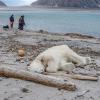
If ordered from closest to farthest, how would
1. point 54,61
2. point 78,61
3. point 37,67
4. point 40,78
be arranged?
point 40,78, point 37,67, point 54,61, point 78,61

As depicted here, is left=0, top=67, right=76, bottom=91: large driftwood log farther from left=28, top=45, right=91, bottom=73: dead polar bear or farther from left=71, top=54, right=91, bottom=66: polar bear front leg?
left=71, top=54, right=91, bottom=66: polar bear front leg

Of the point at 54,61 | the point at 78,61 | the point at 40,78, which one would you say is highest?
the point at 54,61

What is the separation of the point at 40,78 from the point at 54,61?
1540 mm

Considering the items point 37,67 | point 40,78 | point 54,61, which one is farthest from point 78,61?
point 40,78

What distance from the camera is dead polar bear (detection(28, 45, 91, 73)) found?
11.6 m

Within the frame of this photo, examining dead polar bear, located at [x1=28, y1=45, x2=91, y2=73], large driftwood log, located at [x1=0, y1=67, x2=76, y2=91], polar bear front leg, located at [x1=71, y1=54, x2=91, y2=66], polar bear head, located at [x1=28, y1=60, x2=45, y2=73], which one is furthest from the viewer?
polar bear front leg, located at [x1=71, y1=54, x2=91, y2=66]

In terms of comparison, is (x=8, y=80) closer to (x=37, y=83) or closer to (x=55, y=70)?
(x=37, y=83)

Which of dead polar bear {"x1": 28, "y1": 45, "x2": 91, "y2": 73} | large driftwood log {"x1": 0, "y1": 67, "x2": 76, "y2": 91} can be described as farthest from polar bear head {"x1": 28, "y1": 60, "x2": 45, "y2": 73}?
large driftwood log {"x1": 0, "y1": 67, "x2": 76, "y2": 91}

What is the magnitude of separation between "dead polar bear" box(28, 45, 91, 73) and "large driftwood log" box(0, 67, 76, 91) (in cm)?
58

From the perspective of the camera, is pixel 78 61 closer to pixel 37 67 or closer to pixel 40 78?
pixel 37 67

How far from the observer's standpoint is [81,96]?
31.7 ft

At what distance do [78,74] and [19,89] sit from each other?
226 centimetres

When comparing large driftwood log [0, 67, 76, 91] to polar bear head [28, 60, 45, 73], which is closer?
large driftwood log [0, 67, 76, 91]

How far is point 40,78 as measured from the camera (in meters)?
10.3
